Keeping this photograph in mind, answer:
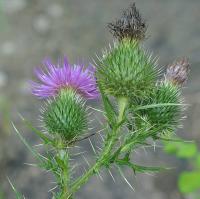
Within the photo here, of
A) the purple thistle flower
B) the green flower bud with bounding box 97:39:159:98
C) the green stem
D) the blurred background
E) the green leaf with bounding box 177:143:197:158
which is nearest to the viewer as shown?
the green stem

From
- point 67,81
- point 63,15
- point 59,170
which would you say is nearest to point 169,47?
point 63,15

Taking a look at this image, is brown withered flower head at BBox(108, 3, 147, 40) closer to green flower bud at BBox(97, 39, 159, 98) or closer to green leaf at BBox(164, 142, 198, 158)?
green flower bud at BBox(97, 39, 159, 98)

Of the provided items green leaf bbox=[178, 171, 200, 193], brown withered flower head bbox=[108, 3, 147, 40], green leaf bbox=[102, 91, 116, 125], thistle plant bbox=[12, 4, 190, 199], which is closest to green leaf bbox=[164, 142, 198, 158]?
green leaf bbox=[178, 171, 200, 193]

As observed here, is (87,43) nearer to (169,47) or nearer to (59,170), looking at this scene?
(169,47)

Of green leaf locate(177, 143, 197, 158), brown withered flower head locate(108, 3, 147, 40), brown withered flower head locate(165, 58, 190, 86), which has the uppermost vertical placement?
brown withered flower head locate(108, 3, 147, 40)

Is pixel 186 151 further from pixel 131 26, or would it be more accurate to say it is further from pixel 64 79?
pixel 131 26

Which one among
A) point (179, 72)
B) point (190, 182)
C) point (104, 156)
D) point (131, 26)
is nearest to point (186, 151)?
point (190, 182)
